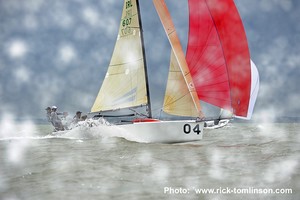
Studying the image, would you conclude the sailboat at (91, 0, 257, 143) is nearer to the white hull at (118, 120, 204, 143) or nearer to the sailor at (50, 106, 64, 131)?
the white hull at (118, 120, 204, 143)

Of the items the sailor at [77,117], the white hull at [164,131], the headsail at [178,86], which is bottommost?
the white hull at [164,131]

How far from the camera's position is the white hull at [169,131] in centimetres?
1617

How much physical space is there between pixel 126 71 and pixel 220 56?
15.1ft

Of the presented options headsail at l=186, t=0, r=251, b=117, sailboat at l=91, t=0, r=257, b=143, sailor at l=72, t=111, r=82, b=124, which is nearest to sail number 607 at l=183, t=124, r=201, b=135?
sailboat at l=91, t=0, r=257, b=143

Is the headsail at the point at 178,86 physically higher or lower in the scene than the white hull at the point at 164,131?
higher

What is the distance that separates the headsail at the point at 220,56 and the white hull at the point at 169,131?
1.58 metres

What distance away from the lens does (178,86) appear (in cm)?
1691

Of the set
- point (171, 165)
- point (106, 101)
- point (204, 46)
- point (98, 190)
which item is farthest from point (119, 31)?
point (98, 190)

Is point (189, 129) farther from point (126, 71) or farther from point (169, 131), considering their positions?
point (126, 71)

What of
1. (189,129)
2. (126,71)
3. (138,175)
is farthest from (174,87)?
(138,175)

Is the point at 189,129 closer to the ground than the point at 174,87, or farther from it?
closer to the ground

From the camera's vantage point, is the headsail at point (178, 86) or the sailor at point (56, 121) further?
the sailor at point (56, 121)

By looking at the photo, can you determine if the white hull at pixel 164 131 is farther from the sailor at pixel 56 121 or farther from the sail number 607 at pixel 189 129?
the sailor at pixel 56 121

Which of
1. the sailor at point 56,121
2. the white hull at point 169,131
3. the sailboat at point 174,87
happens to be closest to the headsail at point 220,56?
the sailboat at point 174,87
